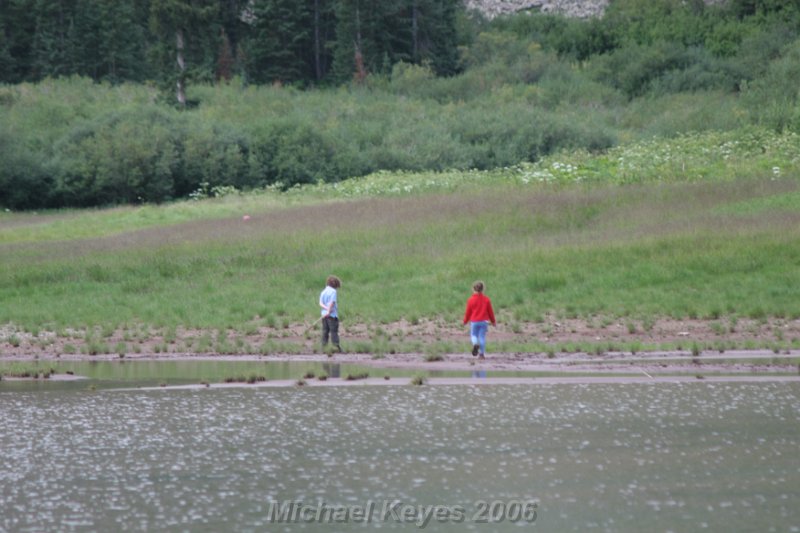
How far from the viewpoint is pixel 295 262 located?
3294 cm

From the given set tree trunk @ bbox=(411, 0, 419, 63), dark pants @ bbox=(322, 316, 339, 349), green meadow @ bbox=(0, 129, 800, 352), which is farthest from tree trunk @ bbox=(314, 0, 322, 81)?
dark pants @ bbox=(322, 316, 339, 349)

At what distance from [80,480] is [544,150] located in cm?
5267

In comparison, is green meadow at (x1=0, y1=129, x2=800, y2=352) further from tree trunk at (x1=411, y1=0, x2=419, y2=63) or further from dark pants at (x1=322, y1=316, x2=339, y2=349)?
tree trunk at (x1=411, y1=0, x2=419, y2=63)

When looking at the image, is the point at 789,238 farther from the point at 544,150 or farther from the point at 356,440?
the point at 544,150

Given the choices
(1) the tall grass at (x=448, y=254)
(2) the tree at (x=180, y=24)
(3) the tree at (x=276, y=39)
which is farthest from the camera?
(3) the tree at (x=276, y=39)

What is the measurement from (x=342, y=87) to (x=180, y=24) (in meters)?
17.7

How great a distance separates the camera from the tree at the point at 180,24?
62.9 m

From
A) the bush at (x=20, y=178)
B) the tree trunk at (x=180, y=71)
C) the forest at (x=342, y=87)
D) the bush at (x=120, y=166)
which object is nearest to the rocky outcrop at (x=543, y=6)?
the forest at (x=342, y=87)

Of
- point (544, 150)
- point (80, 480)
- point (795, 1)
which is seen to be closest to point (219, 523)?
point (80, 480)

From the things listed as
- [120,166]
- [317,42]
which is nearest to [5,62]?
[317,42]

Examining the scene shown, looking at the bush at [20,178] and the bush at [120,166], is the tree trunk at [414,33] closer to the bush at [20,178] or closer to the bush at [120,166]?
the bush at [120,166]

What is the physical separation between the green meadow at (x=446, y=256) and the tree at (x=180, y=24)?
68.3 feet

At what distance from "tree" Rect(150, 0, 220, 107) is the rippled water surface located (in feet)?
154

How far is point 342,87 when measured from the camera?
7975cm
